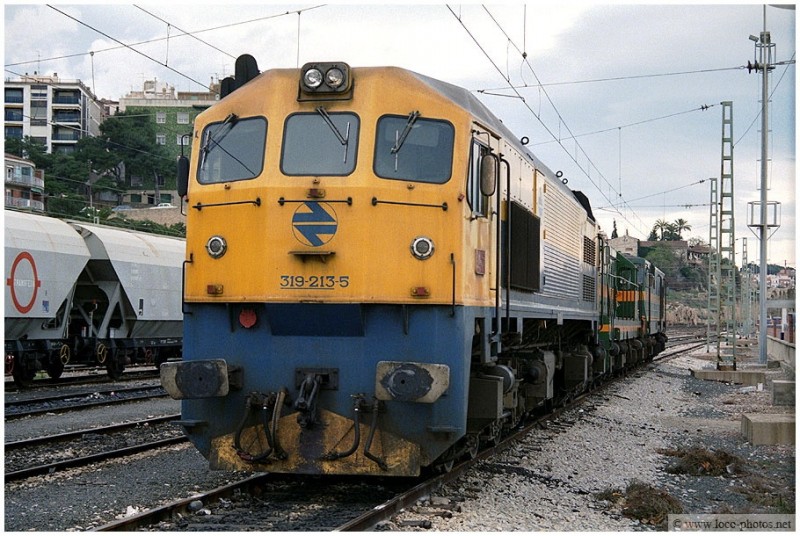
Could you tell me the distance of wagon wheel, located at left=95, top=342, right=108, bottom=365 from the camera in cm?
2434

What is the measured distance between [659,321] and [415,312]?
34.0 m

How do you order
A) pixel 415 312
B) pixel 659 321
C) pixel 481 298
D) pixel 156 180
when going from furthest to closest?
pixel 156 180
pixel 659 321
pixel 481 298
pixel 415 312

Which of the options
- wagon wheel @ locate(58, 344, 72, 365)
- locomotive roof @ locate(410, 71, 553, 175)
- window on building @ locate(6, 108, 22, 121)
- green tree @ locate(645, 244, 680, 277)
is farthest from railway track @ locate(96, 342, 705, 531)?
green tree @ locate(645, 244, 680, 277)

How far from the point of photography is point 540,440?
44.5ft

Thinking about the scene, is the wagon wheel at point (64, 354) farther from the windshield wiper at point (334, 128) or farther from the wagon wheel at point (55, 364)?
the windshield wiper at point (334, 128)

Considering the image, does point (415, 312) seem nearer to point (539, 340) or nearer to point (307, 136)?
point (307, 136)

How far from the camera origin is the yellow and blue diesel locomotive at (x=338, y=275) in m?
8.37

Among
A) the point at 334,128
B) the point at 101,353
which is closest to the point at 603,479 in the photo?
the point at 334,128

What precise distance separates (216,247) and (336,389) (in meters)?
1.79

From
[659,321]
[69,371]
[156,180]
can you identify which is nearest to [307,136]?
[69,371]

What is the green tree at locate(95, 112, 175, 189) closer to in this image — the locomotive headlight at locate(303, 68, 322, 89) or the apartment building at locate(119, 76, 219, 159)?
the apartment building at locate(119, 76, 219, 159)

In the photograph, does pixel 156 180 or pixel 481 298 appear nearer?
pixel 481 298

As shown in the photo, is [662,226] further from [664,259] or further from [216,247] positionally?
[216,247]

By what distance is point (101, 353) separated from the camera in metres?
24.6
